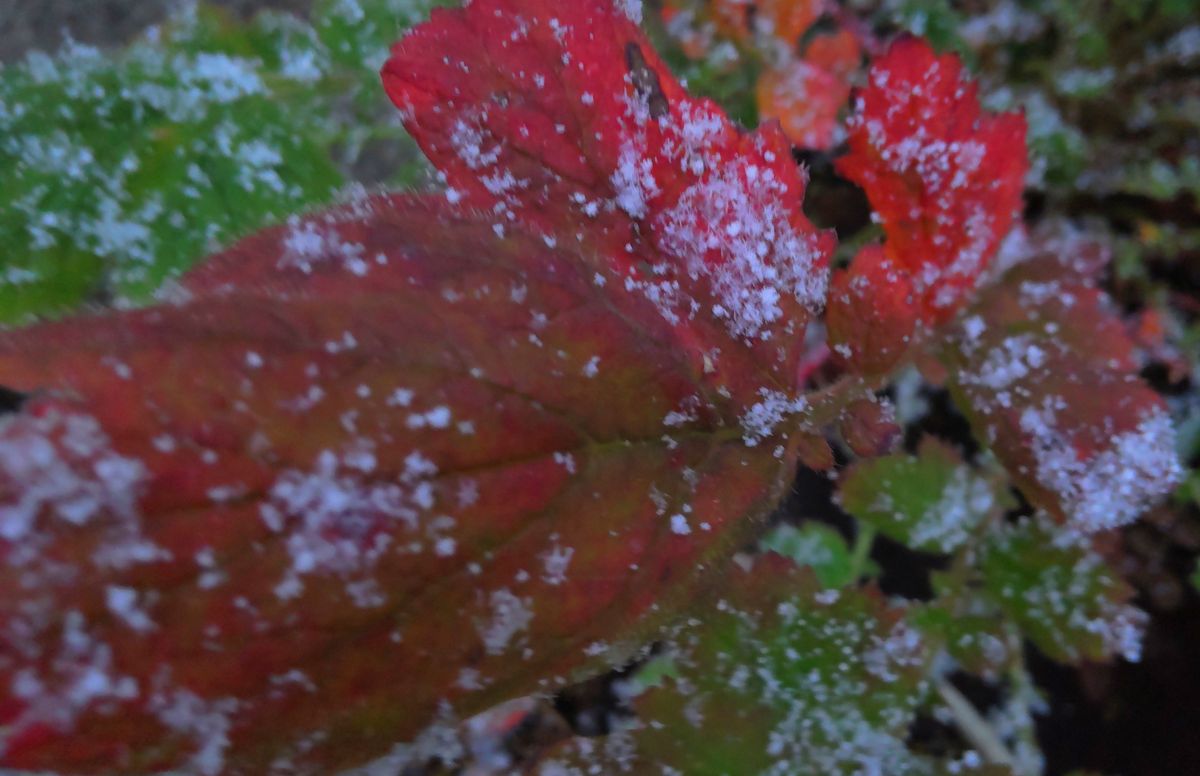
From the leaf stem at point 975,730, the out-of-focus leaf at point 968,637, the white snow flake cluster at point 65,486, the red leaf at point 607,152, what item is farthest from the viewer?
the leaf stem at point 975,730

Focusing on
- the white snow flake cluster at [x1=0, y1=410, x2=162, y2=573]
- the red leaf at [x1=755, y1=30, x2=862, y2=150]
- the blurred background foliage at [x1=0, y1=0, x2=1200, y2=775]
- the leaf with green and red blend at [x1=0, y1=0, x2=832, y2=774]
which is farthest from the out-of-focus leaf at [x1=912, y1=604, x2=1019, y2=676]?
the white snow flake cluster at [x1=0, y1=410, x2=162, y2=573]

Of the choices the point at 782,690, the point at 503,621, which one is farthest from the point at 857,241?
the point at 503,621

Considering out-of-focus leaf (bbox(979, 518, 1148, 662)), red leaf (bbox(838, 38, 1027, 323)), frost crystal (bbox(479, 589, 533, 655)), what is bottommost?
frost crystal (bbox(479, 589, 533, 655))

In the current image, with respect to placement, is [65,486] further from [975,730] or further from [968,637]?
[975,730]

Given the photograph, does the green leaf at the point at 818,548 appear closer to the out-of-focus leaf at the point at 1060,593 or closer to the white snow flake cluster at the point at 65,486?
the out-of-focus leaf at the point at 1060,593

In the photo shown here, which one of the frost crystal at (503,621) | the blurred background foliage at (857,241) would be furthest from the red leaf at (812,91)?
the frost crystal at (503,621)

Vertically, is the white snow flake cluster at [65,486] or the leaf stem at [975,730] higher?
the leaf stem at [975,730]

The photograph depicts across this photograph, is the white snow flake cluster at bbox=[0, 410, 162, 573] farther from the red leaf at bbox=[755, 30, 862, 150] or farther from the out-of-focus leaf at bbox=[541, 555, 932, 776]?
the red leaf at bbox=[755, 30, 862, 150]
